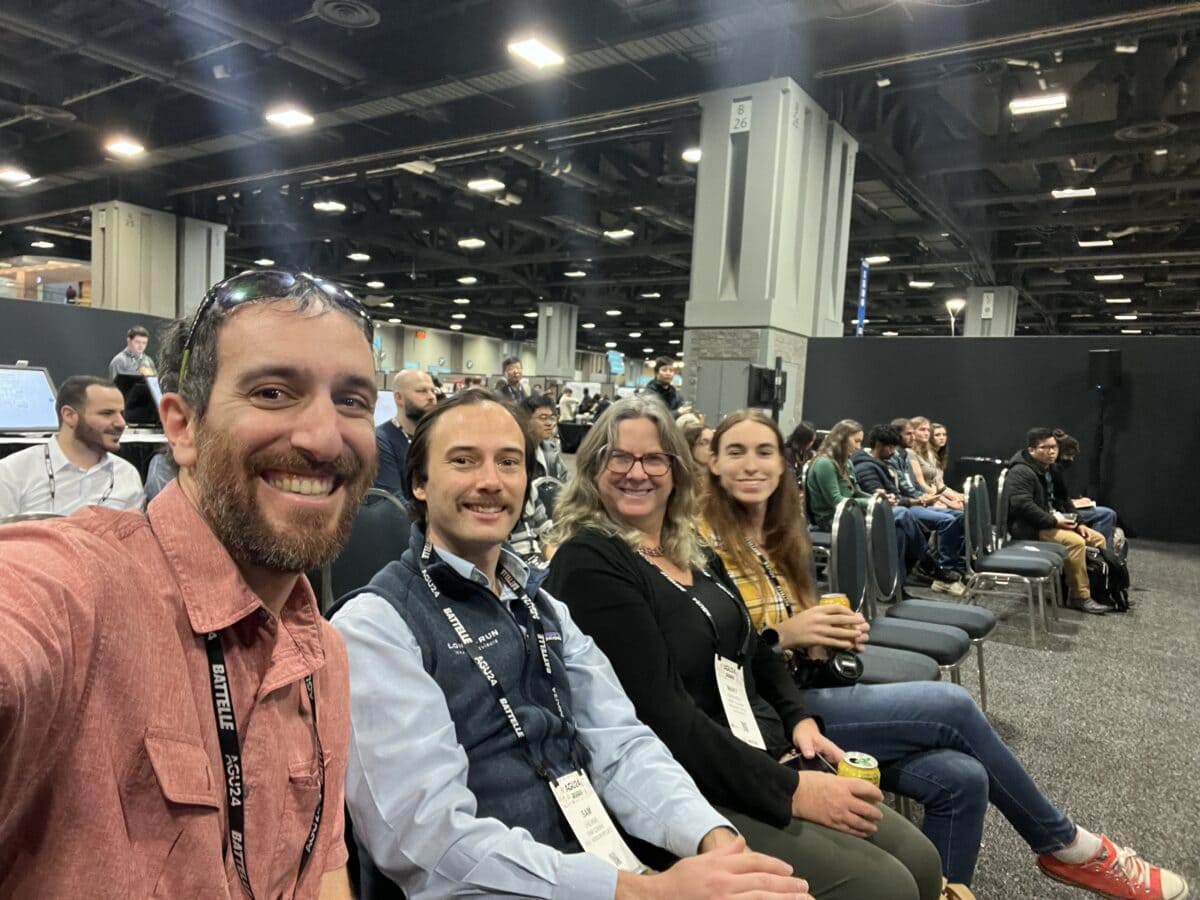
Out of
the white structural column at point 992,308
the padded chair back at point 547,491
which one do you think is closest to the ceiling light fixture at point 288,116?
the padded chair back at point 547,491

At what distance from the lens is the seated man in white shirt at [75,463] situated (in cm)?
314

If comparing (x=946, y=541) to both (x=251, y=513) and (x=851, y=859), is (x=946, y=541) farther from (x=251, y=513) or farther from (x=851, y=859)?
(x=251, y=513)

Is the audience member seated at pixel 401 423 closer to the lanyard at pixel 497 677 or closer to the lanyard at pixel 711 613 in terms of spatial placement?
the lanyard at pixel 711 613

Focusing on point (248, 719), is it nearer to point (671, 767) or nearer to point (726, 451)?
point (671, 767)

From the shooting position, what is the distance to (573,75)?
25.7 ft

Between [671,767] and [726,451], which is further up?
[726,451]

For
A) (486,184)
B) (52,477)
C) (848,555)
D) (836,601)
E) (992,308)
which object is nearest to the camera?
(836,601)

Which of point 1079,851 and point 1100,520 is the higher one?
point 1100,520

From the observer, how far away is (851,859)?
4.54ft

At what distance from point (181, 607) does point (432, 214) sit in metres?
14.3

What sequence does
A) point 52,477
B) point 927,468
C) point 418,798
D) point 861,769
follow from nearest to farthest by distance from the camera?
point 418,798 → point 861,769 → point 52,477 → point 927,468

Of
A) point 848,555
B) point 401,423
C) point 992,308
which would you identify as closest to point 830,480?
point 848,555

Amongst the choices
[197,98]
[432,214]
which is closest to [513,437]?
[197,98]

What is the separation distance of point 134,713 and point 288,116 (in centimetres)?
897
